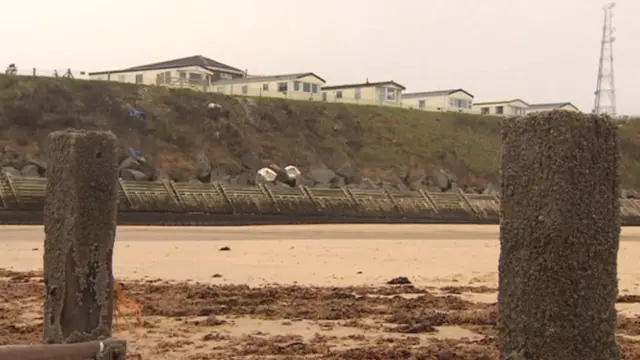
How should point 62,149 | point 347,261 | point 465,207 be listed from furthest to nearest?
point 465,207 < point 347,261 < point 62,149

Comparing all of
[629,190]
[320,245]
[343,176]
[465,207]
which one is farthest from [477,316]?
[629,190]

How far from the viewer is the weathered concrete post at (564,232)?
14.1 feet

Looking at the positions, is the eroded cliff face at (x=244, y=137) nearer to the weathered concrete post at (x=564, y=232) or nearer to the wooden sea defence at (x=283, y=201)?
the wooden sea defence at (x=283, y=201)

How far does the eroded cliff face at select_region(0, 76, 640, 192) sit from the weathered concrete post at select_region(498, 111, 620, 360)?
36702 millimetres

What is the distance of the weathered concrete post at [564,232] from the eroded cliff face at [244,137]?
36.7 meters

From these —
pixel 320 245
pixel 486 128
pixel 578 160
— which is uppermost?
pixel 486 128

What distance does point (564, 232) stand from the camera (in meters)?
4.27

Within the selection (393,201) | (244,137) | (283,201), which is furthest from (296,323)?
(244,137)

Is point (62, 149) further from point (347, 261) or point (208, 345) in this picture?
point (347, 261)

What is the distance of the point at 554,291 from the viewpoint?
4.33 meters

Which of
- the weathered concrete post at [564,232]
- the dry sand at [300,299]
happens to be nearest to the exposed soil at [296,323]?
the dry sand at [300,299]

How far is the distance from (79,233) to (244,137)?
1927 inches

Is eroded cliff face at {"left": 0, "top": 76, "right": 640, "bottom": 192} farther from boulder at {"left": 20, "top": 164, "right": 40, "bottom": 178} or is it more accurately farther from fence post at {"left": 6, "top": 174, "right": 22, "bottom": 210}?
fence post at {"left": 6, "top": 174, "right": 22, "bottom": 210}

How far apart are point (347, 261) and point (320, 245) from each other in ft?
16.8
